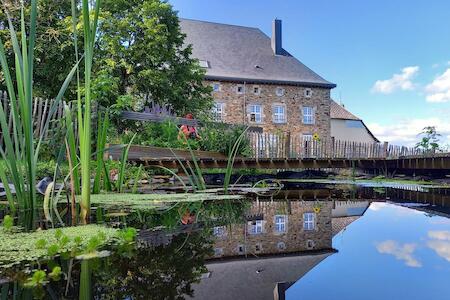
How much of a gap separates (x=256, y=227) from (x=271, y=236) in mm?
276

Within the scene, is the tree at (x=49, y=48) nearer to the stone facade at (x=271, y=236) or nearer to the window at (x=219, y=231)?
the stone facade at (x=271, y=236)

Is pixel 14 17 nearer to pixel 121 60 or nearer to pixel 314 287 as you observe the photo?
pixel 121 60

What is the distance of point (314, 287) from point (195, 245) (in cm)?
67

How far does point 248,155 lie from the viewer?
928cm

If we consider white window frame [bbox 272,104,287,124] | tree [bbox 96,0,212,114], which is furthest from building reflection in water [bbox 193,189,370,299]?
white window frame [bbox 272,104,287,124]

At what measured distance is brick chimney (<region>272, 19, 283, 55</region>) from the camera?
90.3 ft

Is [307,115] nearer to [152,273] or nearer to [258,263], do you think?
[258,263]

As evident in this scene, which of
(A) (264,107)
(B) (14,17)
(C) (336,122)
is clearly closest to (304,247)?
(B) (14,17)

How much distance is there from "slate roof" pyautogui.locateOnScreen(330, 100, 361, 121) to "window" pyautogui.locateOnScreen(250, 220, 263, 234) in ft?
90.7

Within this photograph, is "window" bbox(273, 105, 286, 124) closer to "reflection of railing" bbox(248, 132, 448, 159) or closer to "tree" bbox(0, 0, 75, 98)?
"reflection of railing" bbox(248, 132, 448, 159)

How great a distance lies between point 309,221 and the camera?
238cm

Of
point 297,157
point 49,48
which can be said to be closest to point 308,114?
point 297,157

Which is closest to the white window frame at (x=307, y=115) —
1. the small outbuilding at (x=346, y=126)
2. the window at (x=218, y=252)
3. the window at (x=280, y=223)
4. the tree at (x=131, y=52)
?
the small outbuilding at (x=346, y=126)

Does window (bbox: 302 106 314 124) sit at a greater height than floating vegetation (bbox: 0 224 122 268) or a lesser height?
greater
